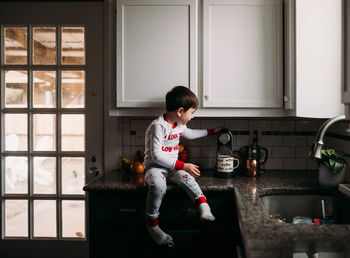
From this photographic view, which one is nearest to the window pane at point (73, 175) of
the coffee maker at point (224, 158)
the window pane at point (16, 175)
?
the window pane at point (16, 175)

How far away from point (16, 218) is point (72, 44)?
4.46 feet

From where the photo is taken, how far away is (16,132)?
7.88 feet

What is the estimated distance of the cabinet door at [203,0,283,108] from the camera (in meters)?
1.99

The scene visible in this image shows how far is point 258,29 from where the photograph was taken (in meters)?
2.00

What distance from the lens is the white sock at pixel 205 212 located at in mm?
1660

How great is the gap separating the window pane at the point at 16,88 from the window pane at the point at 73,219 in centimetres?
81

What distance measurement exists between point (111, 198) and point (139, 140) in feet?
2.05

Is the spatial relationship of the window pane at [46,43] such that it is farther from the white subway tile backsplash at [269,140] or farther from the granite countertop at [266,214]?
the granite countertop at [266,214]

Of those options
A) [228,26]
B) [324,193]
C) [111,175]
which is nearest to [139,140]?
[111,175]

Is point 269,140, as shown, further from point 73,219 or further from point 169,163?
point 73,219

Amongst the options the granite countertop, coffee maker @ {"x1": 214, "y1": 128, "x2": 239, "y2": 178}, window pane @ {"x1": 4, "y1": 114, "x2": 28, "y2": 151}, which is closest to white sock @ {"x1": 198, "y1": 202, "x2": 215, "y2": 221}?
the granite countertop

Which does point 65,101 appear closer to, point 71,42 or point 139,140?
point 71,42

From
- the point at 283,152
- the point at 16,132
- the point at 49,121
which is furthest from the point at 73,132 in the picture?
the point at 283,152

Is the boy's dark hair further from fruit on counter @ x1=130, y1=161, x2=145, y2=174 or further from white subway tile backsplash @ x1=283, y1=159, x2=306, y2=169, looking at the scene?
white subway tile backsplash @ x1=283, y1=159, x2=306, y2=169
